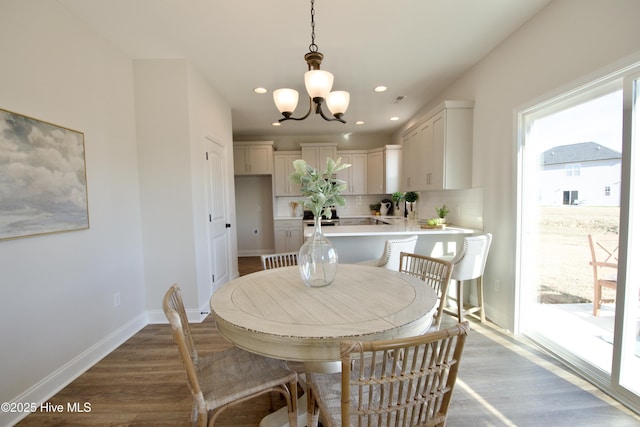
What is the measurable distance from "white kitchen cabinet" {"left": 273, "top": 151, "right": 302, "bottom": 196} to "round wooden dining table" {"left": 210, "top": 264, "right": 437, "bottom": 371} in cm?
425

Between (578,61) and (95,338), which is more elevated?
(578,61)

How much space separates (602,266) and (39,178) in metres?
3.78

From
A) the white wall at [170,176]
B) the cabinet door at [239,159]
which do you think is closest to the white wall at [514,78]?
the white wall at [170,176]

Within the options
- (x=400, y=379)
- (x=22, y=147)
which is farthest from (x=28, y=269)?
(x=400, y=379)

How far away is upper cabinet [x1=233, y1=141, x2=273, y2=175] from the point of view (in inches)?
221

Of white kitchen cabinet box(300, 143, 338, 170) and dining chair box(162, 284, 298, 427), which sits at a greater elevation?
white kitchen cabinet box(300, 143, 338, 170)

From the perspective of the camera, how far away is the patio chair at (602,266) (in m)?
1.75

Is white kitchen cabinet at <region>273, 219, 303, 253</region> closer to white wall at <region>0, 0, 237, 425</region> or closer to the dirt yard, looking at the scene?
white wall at <region>0, 0, 237, 425</region>

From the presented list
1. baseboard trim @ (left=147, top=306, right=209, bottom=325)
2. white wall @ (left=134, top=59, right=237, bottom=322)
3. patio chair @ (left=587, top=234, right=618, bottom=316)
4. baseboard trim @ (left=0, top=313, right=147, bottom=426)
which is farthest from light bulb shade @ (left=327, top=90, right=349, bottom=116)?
baseboard trim @ (left=0, top=313, right=147, bottom=426)

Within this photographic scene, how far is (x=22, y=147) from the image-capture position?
1.67 meters

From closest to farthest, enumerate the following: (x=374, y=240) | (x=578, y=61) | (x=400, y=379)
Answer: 1. (x=400, y=379)
2. (x=578, y=61)
3. (x=374, y=240)

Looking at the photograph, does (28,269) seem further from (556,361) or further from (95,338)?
(556,361)

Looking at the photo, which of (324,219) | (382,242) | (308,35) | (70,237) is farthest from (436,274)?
(324,219)

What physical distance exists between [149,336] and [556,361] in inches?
137
